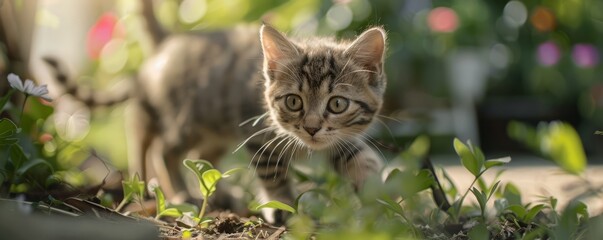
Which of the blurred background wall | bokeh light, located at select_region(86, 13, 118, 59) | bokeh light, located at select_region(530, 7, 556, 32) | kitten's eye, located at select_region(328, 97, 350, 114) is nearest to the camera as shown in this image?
kitten's eye, located at select_region(328, 97, 350, 114)

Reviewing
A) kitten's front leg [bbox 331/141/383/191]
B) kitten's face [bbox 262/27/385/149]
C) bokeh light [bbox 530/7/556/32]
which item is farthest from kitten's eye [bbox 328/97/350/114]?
bokeh light [bbox 530/7/556/32]

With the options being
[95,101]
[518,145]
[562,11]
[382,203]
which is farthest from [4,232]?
[518,145]

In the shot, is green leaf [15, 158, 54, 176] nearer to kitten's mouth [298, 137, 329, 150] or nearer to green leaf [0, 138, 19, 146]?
green leaf [0, 138, 19, 146]

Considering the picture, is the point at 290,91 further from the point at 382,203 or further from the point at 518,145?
the point at 518,145

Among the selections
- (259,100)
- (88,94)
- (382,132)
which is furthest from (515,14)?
(88,94)

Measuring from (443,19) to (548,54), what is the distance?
873mm

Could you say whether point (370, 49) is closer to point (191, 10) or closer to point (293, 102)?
point (293, 102)

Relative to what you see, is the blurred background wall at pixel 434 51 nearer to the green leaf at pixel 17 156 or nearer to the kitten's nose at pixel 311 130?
the kitten's nose at pixel 311 130

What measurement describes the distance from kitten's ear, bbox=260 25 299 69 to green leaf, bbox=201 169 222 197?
0.60 metres

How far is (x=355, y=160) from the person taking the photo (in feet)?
5.98

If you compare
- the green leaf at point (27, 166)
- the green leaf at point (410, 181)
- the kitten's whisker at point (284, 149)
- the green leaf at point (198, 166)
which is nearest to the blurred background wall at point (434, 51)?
the kitten's whisker at point (284, 149)

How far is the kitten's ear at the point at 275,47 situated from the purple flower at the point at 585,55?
2.88 metres

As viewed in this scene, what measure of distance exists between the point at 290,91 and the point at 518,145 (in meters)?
3.27

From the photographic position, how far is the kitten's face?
1704mm
